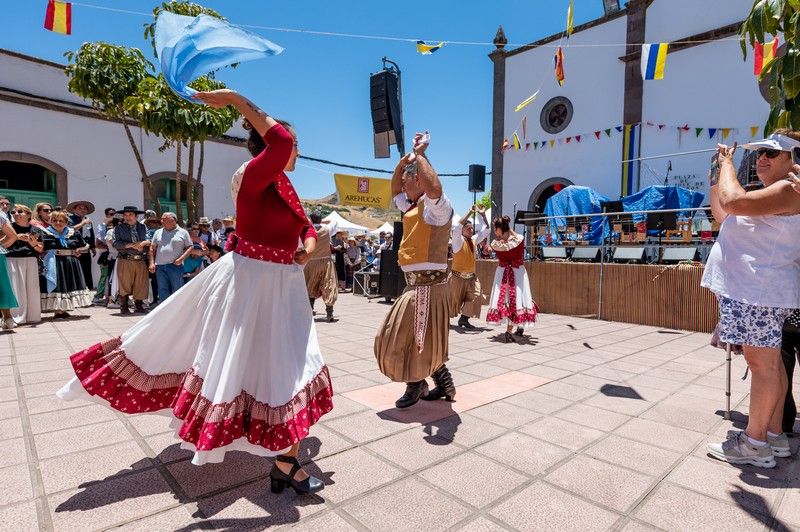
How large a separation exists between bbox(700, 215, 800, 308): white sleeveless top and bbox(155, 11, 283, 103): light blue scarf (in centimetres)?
268

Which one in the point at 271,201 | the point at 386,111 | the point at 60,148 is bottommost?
the point at 271,201

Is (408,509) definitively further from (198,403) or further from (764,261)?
(764,261)

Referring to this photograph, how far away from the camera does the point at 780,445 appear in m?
2.77

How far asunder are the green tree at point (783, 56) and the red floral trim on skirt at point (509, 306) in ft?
13.8

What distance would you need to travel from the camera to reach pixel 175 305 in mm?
2369

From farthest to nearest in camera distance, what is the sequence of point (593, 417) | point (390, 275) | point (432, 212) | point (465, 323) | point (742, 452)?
1. point (390, 275)
2. point (465, 323)
3. point (593, 417)
4. point (432, 212)
5. point (742, 452)

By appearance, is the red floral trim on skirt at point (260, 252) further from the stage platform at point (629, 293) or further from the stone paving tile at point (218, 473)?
the stage platform at point (629, 293)

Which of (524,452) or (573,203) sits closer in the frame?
(524,452)

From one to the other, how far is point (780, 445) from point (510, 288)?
4.06 metres

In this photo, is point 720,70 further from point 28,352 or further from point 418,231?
point 28,352

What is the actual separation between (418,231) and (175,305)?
5.71 ft

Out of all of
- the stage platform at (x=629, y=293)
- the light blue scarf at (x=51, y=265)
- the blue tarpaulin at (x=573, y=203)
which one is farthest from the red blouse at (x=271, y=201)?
the blue tarpaulin at (x=573, y=203)

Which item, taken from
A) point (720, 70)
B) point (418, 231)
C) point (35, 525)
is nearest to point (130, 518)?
point (35, 525)

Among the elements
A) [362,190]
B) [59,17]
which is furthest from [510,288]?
[362,190]
